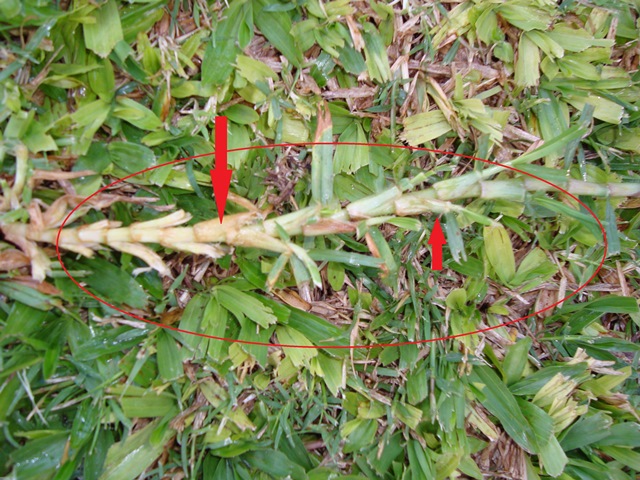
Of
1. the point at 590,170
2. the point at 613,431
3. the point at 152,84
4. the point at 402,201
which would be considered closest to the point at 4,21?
the point at 152,84

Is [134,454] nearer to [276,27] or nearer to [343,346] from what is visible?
[343,346]

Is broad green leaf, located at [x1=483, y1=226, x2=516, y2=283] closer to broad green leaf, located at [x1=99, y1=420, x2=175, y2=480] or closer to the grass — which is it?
the grass

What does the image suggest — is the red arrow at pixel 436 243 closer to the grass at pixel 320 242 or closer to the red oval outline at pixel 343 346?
the grass at pixel 320 242

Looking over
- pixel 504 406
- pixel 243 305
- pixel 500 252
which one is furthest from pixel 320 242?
pixel 504 406

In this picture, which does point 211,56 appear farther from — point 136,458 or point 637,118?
point 637,118

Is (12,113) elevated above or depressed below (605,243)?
above

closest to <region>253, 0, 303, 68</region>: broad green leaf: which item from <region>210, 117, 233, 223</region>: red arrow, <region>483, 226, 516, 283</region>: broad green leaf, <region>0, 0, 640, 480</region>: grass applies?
<region>0, 0, 640, 480</region>: grass
